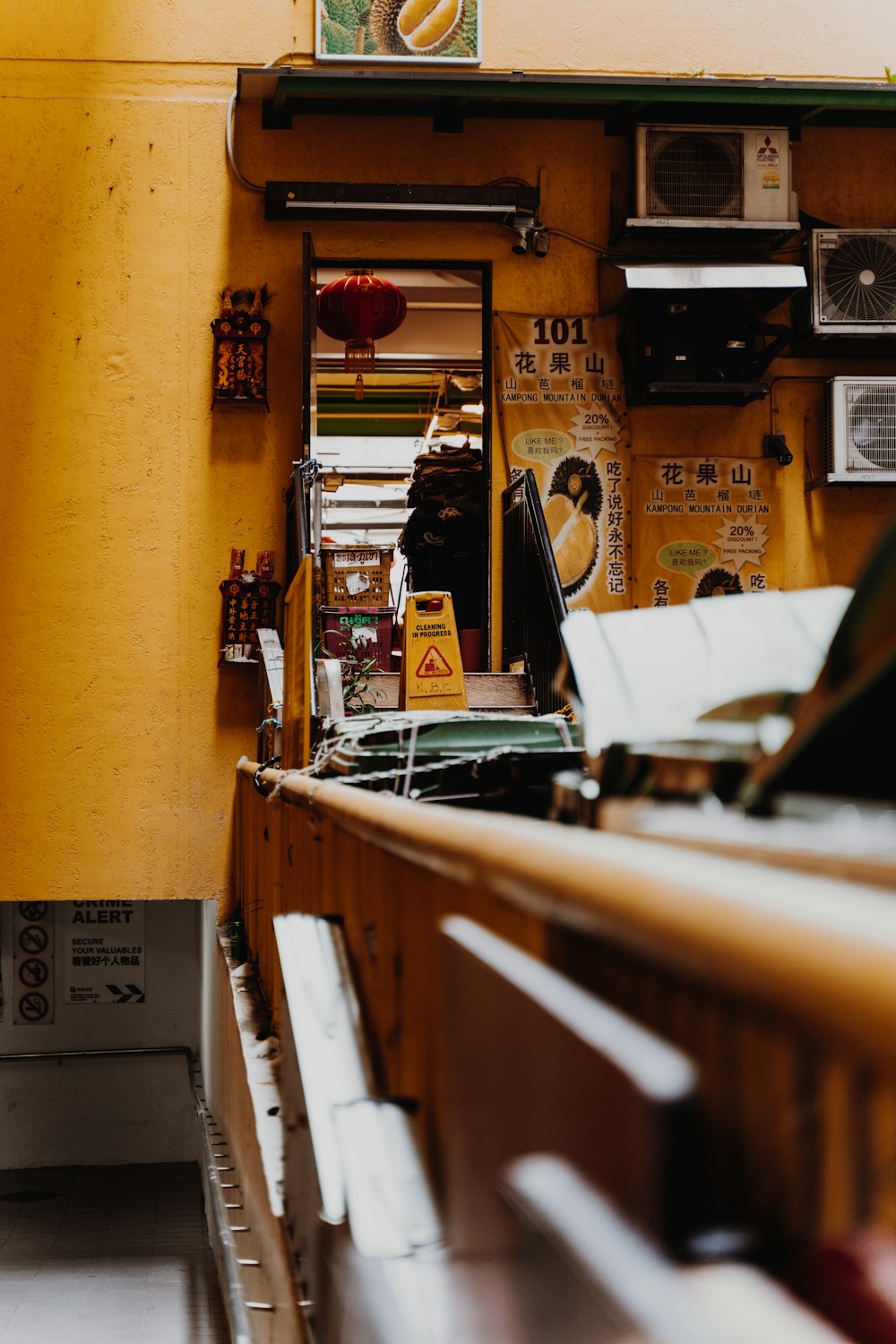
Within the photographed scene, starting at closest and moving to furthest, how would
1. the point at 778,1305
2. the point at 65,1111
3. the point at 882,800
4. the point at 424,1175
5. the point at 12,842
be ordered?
the point at 778,1305 → the point at 882,800 → the point at 424,1175 → the point at 12,842 → the point at 65,1111

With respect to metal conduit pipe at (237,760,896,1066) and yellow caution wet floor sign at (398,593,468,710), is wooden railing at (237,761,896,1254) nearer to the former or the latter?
metal conduit pipe at (237,760,896,1066)

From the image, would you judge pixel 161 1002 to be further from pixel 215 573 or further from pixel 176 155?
pixel 176 155

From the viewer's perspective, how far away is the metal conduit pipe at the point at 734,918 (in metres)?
0.41

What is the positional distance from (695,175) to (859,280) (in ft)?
3.37

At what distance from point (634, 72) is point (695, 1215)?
23.8 feet

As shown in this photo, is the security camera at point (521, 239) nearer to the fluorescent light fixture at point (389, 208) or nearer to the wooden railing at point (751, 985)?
the fluorescent light fixture at point (389, 208)

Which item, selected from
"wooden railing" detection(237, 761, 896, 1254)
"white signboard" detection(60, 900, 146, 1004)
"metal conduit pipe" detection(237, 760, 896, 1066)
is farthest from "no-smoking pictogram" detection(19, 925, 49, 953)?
"metal conduit pipe" detection(237, 760, 896, 1066)

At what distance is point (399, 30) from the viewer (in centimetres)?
666

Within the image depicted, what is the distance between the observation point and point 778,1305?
1.65 ft

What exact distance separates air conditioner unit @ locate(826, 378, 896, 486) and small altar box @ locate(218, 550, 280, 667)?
3.05m

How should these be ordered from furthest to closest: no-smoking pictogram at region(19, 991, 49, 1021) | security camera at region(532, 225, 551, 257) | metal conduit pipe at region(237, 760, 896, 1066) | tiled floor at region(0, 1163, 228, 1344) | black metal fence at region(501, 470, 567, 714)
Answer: no-smoking pictogram at region(19, 991, 49, 1021) → security camera at region(532, 225, 551, 257) → tiled floor at region(0, 1163, 228, 1344) → black metal fence at region(501, 470, 567, 714) → metal conduit pipe at region(237, 760, 896, 1066)

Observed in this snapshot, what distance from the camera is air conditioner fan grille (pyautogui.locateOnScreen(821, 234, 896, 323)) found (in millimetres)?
A: 6656

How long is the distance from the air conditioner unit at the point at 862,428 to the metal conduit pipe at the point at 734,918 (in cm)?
636

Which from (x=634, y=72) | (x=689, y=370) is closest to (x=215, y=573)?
(x=689, y=370)
